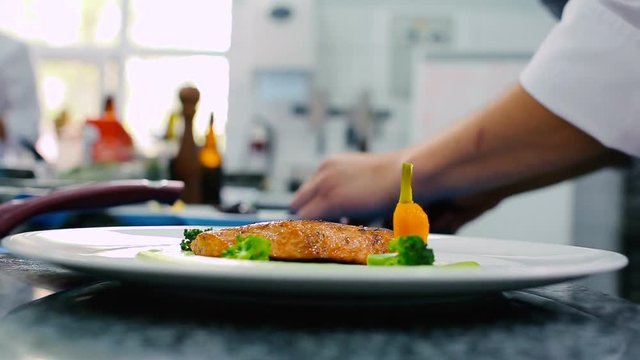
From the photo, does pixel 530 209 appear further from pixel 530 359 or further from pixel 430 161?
pixel 530 359

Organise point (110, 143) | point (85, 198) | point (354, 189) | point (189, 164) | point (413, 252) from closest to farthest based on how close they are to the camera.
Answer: point (413, 252)
point (85, 198)
point (354, 189)
point (189, 164)
point (110, 143)

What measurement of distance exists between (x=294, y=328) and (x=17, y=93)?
4.24 m

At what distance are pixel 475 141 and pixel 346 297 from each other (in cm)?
63

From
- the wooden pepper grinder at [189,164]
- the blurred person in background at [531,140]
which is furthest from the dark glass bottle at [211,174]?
the blurred person in background at [531,140]

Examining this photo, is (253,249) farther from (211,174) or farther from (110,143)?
(110,143)

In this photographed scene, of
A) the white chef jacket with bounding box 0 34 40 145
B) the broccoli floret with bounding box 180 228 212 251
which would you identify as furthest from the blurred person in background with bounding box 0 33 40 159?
the broccoli floret with bounding box 180 228 212 251

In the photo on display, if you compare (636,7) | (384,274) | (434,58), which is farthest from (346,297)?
(434,58)

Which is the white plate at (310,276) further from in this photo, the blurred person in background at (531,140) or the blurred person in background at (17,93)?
the blurred person in background at (17,93)

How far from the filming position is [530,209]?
384cm

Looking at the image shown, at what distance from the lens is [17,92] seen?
13.8 feet

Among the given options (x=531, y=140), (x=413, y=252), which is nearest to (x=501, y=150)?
(x=531, y=140)

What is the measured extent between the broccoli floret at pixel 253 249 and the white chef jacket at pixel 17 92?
394cm

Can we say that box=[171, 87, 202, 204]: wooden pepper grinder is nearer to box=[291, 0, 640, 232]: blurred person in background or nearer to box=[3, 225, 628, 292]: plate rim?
box=[291, 0, 640, 232]: blurred person in background

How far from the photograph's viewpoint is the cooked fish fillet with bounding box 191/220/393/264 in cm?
48
